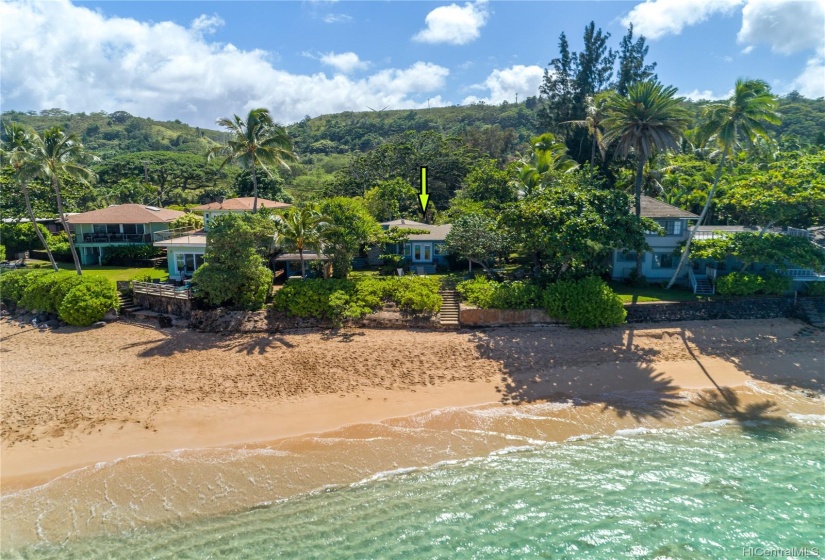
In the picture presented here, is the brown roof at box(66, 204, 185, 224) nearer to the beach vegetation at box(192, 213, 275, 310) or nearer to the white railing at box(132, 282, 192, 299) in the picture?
the white railing at box(132, 282, 192, 299)

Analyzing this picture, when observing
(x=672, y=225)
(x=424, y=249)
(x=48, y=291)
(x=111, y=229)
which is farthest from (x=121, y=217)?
(x=672, y=225)

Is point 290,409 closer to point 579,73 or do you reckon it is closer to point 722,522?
point 722,522

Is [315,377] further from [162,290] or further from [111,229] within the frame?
[111,229]

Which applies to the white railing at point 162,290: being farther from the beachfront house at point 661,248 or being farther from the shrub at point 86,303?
the beachfront house at point 661,248

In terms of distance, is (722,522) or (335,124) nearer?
(722,522)

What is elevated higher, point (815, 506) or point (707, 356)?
point (707, 356)

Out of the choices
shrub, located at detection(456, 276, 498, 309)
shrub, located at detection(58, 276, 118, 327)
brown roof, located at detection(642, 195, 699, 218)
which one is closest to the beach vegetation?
shrub, located at detection(58, 276, 118, 327)

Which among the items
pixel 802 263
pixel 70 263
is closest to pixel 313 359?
pixel 802 263
